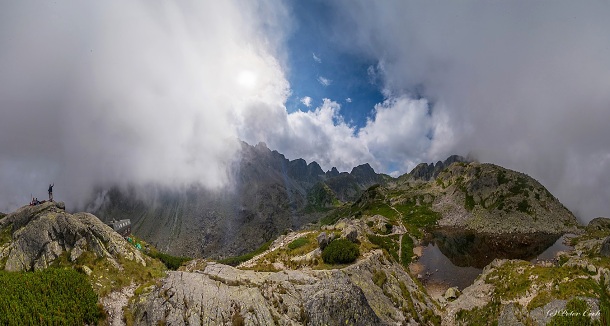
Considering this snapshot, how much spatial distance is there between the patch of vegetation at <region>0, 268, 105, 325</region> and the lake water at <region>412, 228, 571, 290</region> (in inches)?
2971

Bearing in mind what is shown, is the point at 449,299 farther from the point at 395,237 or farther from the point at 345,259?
the point at 395,237

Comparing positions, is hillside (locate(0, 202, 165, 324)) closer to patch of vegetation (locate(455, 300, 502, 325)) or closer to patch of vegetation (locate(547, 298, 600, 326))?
patch of vegetation (locate(547, 298, 600, 326))

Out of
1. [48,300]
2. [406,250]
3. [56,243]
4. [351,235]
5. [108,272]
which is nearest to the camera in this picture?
[48,300]

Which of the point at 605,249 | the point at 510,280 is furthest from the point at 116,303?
the point at 605,249

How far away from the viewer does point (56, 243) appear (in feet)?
103

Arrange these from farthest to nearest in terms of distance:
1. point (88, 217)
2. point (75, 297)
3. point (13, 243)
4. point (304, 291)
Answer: point (88, 217)
point (13, 243)
point (304, 291)
point (75, 297)

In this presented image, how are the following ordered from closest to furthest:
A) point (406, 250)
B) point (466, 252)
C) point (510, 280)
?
1. point (510, 280)
2. point (406, 250)
3. point (466, 252)

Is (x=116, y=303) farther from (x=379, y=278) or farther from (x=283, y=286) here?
(x=379, y=278)

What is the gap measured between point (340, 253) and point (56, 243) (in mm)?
33209

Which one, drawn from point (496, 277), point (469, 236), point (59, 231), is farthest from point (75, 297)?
point (469, 236)

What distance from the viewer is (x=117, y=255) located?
33.1m

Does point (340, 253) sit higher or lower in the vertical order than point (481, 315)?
higher

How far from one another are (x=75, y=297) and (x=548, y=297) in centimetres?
5122

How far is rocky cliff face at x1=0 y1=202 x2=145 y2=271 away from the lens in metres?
30.5
